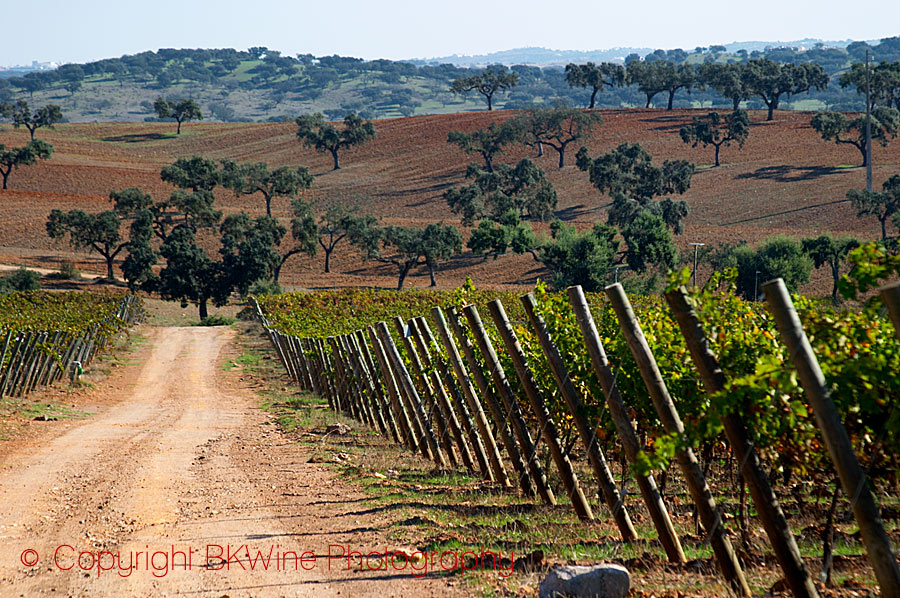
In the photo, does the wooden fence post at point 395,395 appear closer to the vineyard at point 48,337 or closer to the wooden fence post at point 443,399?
the wooden fence post at point 443,399

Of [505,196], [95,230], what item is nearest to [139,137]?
[95,230]

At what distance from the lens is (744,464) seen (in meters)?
4.75

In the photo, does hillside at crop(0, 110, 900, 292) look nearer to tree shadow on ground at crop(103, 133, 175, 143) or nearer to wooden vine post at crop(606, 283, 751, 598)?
tree shadow on ground at crop(103, 133, 175, 143)

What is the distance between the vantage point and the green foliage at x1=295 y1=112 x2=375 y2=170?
106750mm

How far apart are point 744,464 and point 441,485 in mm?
5532

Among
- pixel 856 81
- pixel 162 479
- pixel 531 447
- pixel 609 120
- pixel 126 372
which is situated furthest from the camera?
pixel 609 120

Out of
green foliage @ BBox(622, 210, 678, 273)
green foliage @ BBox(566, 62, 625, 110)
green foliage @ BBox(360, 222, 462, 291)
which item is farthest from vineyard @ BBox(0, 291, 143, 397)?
green foliage @ BBox(566, 62, 625, 110)

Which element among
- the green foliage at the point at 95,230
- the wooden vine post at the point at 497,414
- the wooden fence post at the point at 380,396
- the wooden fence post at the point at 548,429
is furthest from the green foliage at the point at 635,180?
the wooden fence post at the point at 548,429

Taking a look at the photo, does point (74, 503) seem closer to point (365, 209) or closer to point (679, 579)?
point (679, 579)

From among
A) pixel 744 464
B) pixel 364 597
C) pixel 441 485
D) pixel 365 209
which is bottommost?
pixel 365 209

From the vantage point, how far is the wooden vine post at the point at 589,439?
21.2ft

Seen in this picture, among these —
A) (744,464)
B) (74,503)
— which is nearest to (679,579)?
(744,464)

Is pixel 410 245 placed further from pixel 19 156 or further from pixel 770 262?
pixel 19 156

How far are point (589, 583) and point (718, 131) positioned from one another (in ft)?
315
